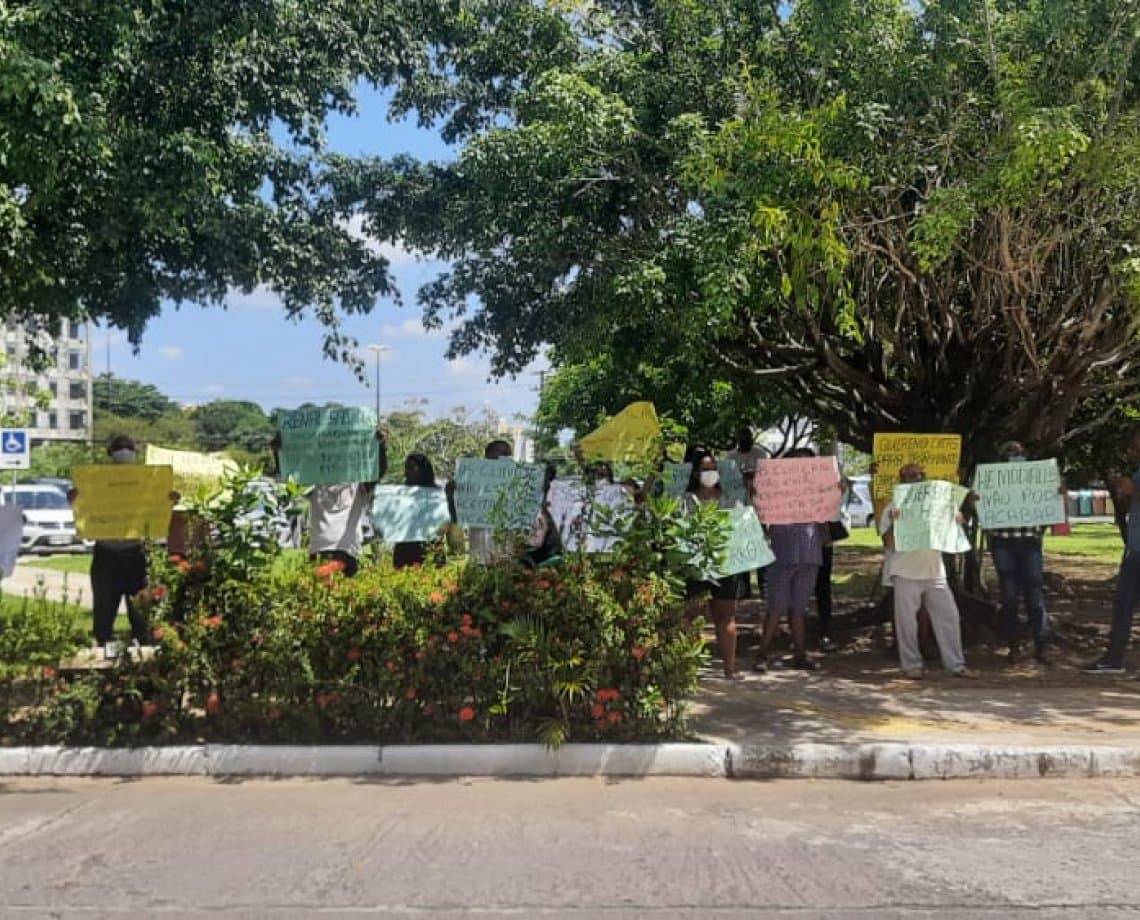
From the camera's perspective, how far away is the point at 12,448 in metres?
17.8

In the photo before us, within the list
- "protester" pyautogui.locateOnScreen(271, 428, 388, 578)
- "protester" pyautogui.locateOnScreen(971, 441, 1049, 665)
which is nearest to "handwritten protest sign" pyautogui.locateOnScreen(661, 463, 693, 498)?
"protester" pyautogui.locateOnScreen(271, 428, 388, 578)

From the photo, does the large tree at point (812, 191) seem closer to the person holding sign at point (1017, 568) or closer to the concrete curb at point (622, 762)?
the person holding sign at point (1017, 568)

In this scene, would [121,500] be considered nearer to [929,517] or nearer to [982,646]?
[929,517]

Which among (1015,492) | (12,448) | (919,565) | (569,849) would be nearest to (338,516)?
(569,849)

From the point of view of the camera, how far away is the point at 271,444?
29.2 ft

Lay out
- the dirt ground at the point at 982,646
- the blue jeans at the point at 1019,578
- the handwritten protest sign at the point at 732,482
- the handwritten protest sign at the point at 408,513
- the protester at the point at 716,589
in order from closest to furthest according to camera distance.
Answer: the protester at the point at 716,589
the handwritten protest sign at the point at 408,513
the dirt ground at the point at 982,646
the blue jeans at the point at 1019,578
the handwritten protest sign at the point at 732,482

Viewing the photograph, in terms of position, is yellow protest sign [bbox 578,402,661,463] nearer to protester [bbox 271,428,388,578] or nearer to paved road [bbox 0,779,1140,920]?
protester [bbox 271,428,388,578]

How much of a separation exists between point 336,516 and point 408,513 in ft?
1.91

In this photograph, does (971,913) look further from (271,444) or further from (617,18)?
(617,18)

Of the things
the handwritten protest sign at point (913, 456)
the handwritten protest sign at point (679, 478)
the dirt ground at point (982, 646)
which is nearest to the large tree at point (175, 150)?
the handwritten protest sign at point (679, 478)

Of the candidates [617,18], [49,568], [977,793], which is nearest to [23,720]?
[977,793]

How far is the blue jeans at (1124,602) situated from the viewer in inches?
340

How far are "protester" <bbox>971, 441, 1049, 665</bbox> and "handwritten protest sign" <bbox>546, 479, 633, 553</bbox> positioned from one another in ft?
11.9

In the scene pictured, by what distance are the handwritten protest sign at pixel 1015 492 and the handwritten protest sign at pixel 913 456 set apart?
10.8 inches
